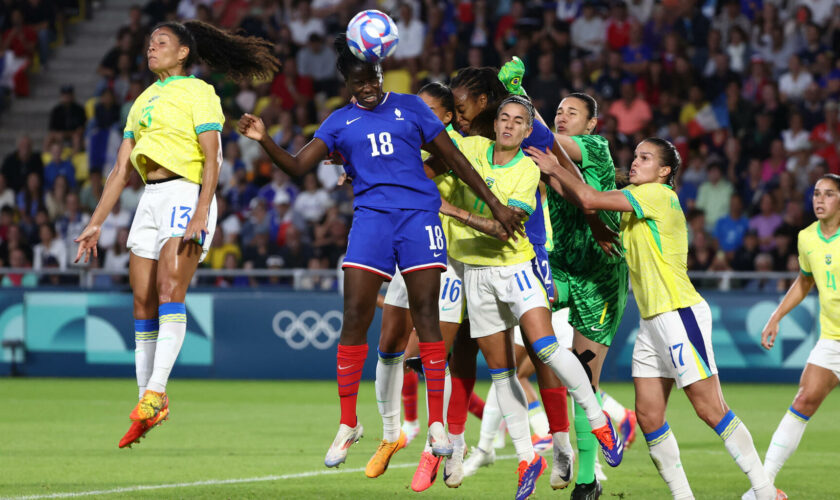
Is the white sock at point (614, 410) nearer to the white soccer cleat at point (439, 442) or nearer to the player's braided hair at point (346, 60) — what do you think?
the white soccer cleat at point (439, 442)

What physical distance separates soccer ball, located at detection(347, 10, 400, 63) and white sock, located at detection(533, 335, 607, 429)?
79.7 inches

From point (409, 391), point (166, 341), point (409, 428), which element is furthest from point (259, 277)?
point (166, 341)

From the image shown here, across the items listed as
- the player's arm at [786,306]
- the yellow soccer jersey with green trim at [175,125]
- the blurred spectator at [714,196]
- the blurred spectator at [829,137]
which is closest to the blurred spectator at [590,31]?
the blurred spectator at [714,196]

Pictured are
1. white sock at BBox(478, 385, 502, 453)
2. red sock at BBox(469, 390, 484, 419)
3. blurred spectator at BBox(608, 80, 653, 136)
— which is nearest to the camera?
white sock at BBox(478, 385, 502, 453)

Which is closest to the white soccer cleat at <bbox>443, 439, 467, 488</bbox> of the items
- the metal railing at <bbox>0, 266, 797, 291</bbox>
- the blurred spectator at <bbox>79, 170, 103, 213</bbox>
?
the metal railing at <bbox>0, 266, 797, 291</bbox>

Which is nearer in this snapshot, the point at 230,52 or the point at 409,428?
the point at 230,52

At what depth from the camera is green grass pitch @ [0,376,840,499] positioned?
27.0ft

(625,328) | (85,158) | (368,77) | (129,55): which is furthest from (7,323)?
(368,77)

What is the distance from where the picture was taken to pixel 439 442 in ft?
23.5

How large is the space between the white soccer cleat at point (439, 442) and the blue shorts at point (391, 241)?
3.19 feet

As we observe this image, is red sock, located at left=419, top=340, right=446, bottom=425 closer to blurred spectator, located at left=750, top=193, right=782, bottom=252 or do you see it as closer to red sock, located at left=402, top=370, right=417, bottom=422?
red sock, located at left=402, top=370, right=417, bottom=422

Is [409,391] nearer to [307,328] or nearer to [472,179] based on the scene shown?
[472,179]

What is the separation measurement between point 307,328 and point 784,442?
31.0ft

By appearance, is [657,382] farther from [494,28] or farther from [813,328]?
[494,28]
